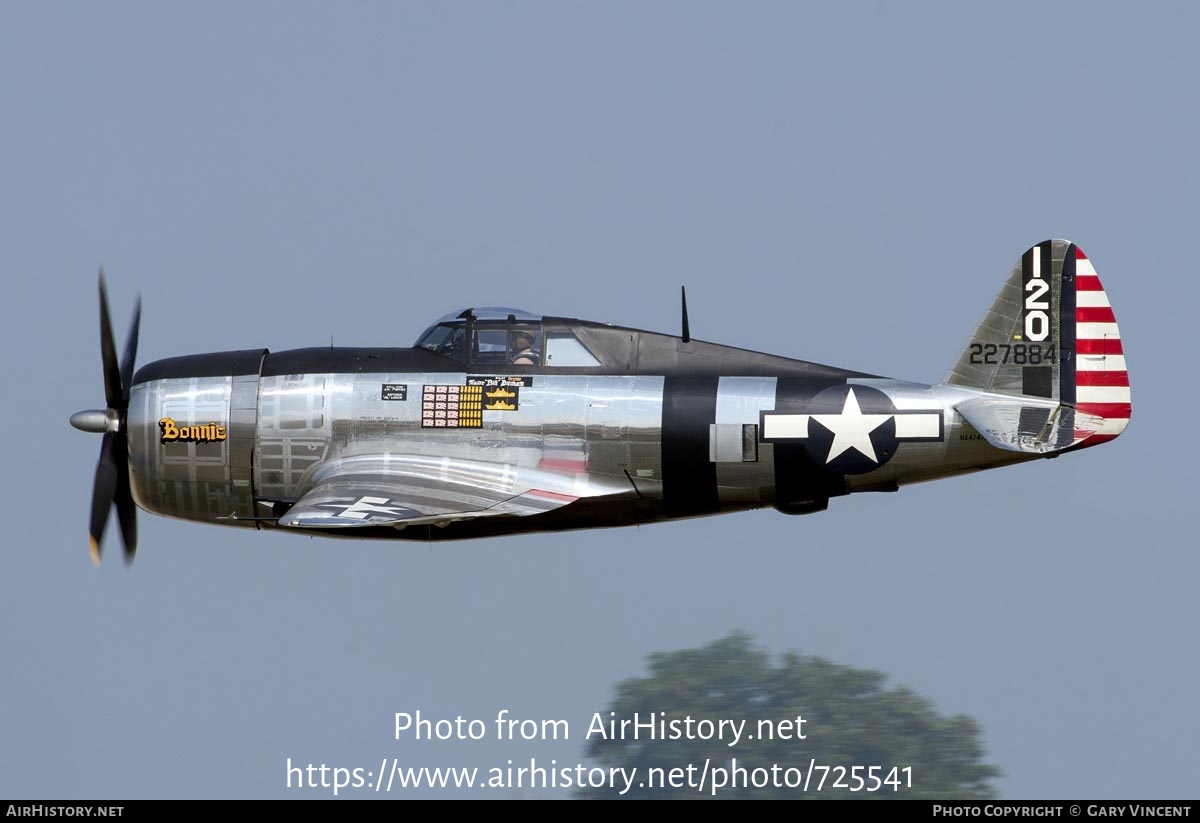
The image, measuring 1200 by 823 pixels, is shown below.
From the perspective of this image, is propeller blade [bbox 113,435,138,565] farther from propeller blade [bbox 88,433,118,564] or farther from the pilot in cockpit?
the pilot in cockpit

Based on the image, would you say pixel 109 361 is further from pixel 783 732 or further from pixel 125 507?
pixel 783 732

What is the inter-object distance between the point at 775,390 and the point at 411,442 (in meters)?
3.95

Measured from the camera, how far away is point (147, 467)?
22.2 metres

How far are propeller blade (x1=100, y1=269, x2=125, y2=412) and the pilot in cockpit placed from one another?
15.3 ft

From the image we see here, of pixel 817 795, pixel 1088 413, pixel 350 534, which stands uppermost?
pixel 1088 413

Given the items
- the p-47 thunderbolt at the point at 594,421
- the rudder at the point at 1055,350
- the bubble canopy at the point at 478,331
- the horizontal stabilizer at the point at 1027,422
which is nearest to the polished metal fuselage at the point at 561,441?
the p-47 thunderbolt at the point at 594,421

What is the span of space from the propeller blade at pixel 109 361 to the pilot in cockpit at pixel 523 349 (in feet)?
15.3

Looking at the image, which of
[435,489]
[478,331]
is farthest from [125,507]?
[478,331]

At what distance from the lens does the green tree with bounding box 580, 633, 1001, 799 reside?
3884 cm

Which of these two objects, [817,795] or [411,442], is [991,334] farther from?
[817,795]
